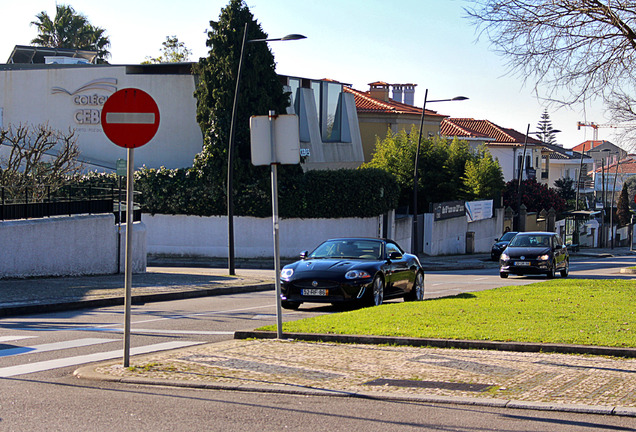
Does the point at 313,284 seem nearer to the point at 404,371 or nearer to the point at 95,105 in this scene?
the point at 404,371

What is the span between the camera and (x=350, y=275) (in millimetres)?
15500

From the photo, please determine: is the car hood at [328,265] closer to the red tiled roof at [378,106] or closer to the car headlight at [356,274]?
the car headlight at [356,274]

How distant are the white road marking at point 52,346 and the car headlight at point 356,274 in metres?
5.40

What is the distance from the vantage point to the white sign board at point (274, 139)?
1014 centimetres

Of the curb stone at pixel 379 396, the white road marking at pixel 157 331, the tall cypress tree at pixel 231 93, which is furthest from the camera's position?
the tall cypress tree at pixel 231 93

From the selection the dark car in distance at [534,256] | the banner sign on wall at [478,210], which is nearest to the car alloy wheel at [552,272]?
the dark car in distance at [534,256]

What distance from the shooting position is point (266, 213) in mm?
37781

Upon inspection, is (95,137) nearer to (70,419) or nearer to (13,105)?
(13,105)

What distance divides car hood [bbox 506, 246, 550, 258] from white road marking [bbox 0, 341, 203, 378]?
60.0ft

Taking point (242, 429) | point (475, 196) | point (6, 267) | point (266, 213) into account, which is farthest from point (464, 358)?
point (475, 196)

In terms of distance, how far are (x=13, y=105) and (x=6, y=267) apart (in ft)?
81.1

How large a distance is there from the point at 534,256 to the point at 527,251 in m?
0.36

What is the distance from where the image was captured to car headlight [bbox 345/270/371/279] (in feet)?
50.8

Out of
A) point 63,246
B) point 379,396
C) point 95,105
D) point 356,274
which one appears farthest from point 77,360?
point 95,105
